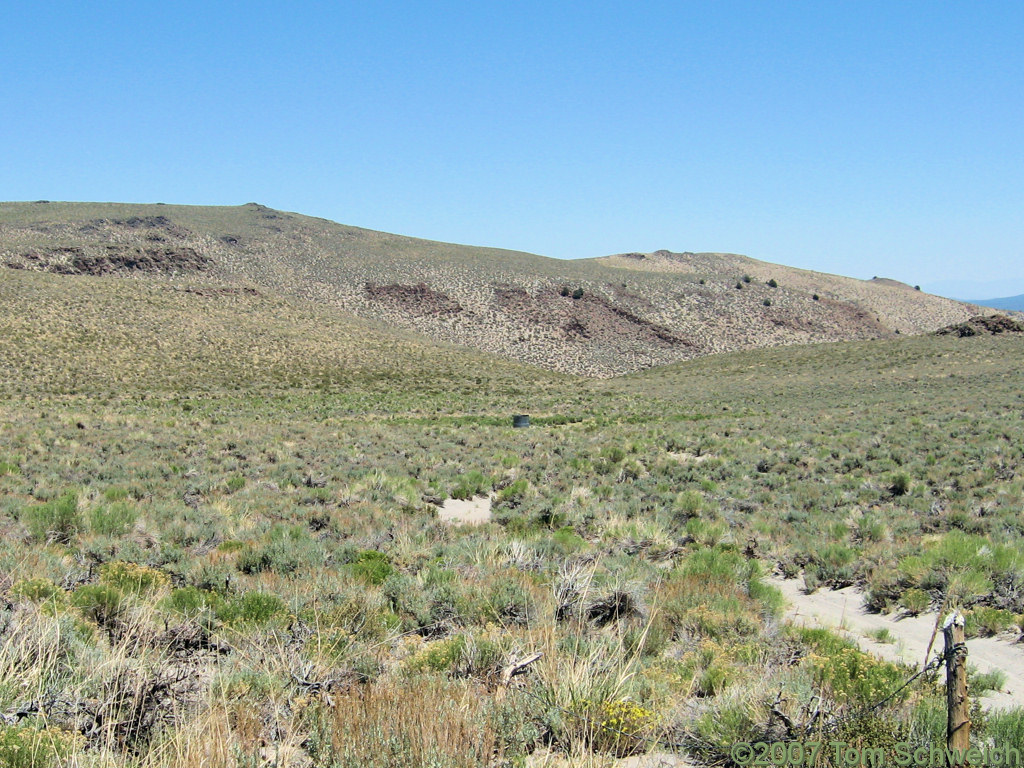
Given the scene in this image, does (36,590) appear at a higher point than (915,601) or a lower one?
lower

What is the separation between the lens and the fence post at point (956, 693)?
3.12 metres

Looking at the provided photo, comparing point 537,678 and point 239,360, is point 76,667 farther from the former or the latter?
point 239,360

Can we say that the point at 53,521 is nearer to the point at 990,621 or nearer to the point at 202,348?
the point at 990,621

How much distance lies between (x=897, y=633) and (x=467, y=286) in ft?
245

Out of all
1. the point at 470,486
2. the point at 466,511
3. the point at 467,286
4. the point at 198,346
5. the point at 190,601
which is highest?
the point at 467,286

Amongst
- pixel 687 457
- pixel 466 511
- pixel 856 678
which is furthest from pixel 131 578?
pixel 687 457

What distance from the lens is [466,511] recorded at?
1282 cm

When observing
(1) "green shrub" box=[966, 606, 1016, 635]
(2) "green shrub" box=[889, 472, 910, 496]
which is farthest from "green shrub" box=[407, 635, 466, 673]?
(2) "green shrub" box=[889, 472, 910, 496]

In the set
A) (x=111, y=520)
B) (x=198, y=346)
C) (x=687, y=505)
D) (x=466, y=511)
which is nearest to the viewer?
(x=111, y=520)

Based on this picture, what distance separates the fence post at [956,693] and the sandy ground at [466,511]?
8685 mm

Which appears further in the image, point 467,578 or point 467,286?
point 467,286

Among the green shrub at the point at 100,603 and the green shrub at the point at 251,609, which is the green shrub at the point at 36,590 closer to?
the green shrub at the point at 100,603

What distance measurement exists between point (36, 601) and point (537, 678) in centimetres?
425

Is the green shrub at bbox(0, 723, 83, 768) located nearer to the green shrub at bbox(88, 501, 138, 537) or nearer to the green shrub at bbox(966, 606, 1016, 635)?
the green shrub at bbox(88, 501, 138, 537)
